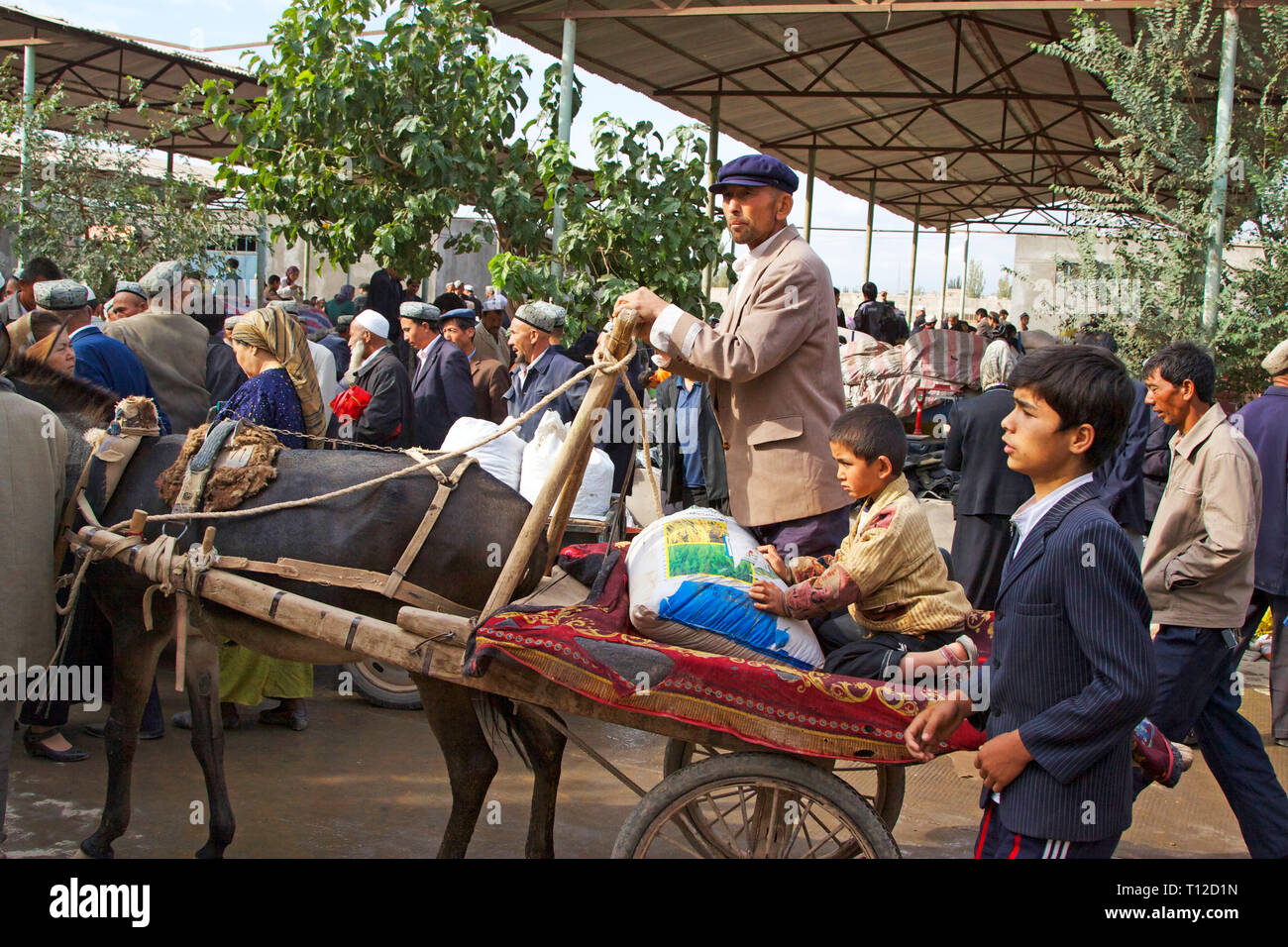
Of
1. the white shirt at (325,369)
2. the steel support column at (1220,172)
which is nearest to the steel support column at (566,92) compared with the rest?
the white shirt at (325,369)

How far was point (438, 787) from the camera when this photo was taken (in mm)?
4332

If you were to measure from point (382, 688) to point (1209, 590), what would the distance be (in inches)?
149

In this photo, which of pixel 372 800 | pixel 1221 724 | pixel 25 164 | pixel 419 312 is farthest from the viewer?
pixel 25 164

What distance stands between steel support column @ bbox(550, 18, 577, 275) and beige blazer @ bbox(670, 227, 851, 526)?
5.68 m

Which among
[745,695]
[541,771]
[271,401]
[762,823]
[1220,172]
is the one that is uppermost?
[1220,172]

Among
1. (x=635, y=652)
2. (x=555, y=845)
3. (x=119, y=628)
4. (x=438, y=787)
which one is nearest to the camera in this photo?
(x=635, y=652)

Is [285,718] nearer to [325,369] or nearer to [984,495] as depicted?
[325,369]

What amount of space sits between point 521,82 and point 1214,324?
5446mm

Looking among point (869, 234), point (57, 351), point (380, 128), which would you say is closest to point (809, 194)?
point (869, 234)

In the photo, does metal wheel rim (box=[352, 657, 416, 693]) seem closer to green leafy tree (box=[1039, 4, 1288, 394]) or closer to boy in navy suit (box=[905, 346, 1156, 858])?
boy in navy suit (box=[905, 346, 1156, 858])

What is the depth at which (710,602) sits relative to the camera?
2.85 meters

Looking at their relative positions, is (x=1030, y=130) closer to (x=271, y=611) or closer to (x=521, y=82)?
(x=521, y=82)

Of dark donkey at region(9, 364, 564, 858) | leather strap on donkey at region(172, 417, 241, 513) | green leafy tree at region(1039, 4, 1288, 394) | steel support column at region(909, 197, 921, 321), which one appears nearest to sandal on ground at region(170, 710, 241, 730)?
dark donkey at region(9, 364, 564, 858)

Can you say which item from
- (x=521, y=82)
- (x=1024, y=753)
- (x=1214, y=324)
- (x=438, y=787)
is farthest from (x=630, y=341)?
(x=1214, y=324)
